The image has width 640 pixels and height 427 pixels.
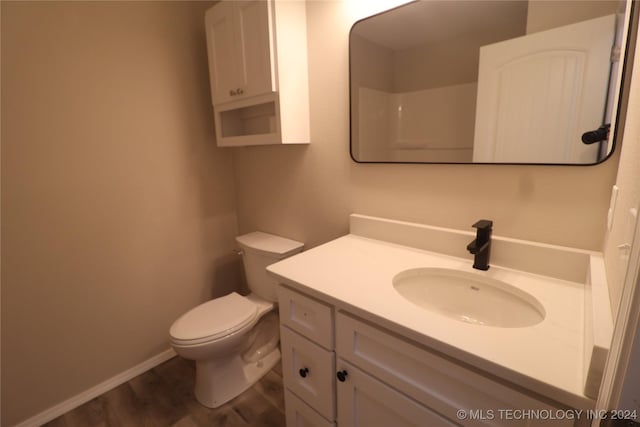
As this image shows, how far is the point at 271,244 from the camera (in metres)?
1.76

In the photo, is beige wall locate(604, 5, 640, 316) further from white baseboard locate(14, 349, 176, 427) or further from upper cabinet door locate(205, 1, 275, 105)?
white baseboard locate(14, 349, 176, 427)

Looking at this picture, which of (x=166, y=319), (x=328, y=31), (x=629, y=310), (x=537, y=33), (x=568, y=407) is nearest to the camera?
(x=629, y=310)

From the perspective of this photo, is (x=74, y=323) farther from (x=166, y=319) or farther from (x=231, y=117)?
(x=231, y=117)

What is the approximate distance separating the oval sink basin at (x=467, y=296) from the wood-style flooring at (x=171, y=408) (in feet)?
3.25

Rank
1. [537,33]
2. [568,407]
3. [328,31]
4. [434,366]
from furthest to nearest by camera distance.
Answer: [328,31] < [537,33] < [434,366] < [568,407]

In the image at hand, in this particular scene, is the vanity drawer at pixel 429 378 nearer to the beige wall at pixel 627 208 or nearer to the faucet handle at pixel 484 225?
the beige wall at pixel 627 208

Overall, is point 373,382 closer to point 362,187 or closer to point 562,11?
point 362,187

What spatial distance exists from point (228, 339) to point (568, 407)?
132 centimetres

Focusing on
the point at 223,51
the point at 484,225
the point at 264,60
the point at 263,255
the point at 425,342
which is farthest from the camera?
the point at 263,255

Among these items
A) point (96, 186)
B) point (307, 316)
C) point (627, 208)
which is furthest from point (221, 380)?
point (627, 208)

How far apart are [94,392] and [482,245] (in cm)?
207

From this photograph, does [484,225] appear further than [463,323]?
Yes

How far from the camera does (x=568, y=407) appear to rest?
0.55 meters

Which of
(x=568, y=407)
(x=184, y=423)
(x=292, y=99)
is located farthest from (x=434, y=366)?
(x=184, y=423)
